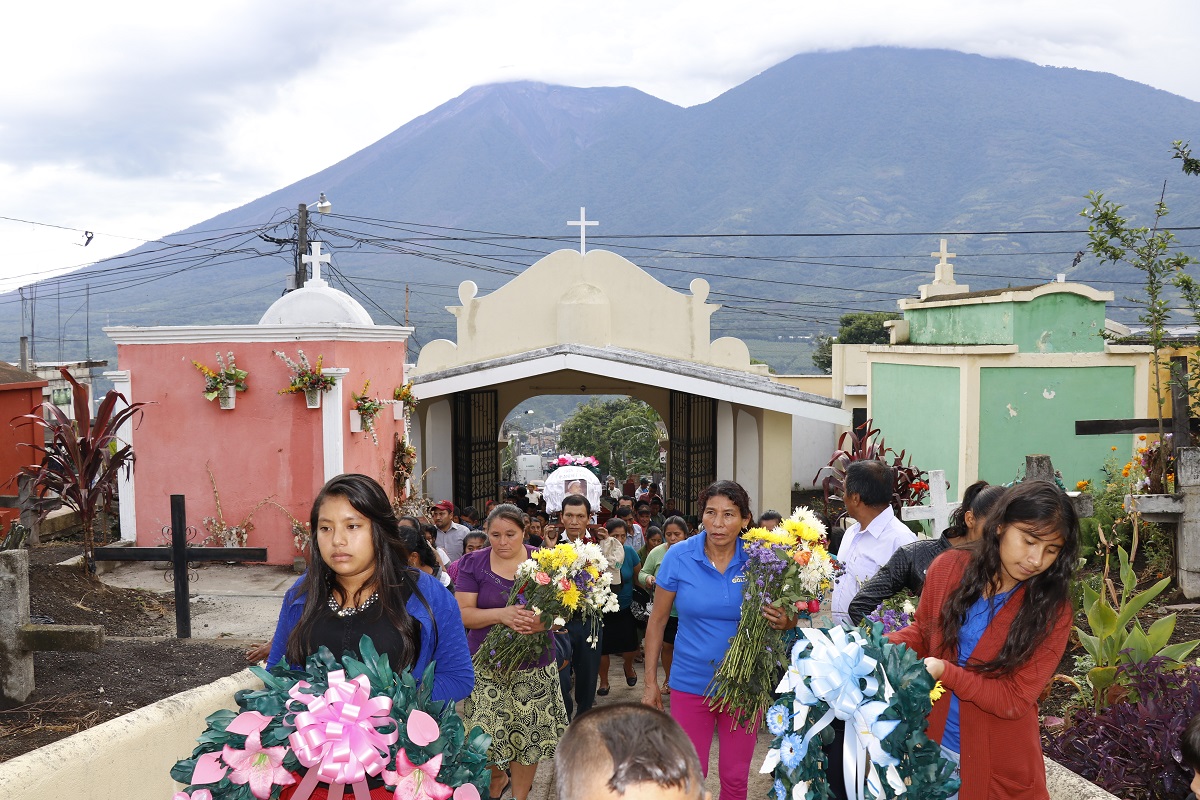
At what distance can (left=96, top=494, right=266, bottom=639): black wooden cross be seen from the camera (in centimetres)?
621

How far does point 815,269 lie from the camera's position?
165 meters

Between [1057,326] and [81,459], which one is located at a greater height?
[1057,326]

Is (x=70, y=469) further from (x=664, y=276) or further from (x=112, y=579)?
(x=664, y=276)

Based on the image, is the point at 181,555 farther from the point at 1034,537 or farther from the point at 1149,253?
the point at 1149,253

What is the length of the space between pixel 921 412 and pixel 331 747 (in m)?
13.5

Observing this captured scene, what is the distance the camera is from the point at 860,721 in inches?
108

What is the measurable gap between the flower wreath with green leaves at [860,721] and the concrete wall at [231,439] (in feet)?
30.9

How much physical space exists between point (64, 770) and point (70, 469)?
573cm

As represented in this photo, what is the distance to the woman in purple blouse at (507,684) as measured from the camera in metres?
5.22

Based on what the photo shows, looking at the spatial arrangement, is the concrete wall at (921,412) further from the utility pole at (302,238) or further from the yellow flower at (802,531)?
the utility pole at (302,238)

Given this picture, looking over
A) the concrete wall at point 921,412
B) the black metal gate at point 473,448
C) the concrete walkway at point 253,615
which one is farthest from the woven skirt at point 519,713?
the black metal gate at point 473,448

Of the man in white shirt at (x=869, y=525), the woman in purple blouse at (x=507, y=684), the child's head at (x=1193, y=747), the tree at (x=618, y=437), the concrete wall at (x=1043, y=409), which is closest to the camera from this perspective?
the child's head at (x=1193, y=747)

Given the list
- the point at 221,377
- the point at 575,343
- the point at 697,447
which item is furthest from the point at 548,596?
the point at 697,447

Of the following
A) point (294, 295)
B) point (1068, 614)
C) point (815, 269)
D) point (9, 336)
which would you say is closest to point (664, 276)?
point (815, 269)
